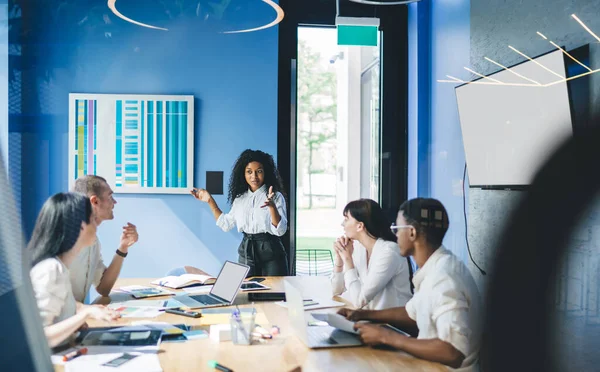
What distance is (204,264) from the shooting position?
3.15 meters

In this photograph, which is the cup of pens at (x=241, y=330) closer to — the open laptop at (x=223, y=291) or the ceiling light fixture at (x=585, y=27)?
the open laptop at (x=223, y=291)

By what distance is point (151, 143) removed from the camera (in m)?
3.01

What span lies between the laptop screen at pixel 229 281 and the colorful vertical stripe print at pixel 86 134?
2.87 ft

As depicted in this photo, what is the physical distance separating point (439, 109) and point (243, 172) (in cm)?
181

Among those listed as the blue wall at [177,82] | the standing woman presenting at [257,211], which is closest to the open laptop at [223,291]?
the blue wall at [177,82]

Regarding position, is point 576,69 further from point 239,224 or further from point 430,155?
point 239,224

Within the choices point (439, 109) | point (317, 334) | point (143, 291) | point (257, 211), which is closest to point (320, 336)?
point (317, 334)

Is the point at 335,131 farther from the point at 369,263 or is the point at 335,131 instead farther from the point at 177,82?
the point at 177,82

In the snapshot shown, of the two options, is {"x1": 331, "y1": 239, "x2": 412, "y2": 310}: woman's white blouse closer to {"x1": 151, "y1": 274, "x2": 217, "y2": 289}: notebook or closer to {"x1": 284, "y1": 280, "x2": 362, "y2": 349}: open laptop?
{"x1": 284, "y1": 280, "x2": 362, "y2": 349}: open laptop

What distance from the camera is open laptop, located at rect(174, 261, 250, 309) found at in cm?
202

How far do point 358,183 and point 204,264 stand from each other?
1292 mm

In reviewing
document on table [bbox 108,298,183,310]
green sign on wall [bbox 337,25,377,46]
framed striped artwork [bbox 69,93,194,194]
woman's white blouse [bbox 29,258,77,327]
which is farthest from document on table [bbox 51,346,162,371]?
green sign on wall [bbox 337,25,377,46]

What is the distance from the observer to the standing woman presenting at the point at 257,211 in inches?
118

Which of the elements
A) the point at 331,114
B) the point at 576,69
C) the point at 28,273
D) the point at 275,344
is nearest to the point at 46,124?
the point at 275,344
